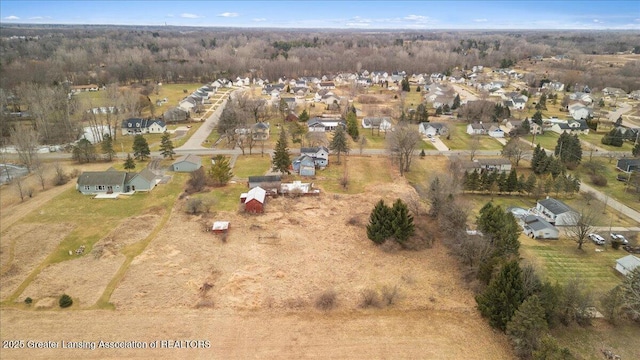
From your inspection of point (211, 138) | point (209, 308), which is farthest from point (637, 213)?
point (211, 138)

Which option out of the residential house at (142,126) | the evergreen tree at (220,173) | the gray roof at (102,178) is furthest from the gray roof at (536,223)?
the residential house at (142,126)

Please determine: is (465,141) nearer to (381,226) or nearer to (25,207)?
(381,226)

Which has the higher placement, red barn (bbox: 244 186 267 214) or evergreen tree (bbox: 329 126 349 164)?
evergreen tree (bbox: 329 126 349 164)

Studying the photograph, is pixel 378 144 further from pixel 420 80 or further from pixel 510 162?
pixel 420 80

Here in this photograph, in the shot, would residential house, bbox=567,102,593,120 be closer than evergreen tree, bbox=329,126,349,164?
No

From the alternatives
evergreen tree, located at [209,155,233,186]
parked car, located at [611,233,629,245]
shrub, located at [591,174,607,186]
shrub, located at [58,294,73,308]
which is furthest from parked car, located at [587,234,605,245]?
shrub, located at [58,294,73,308]

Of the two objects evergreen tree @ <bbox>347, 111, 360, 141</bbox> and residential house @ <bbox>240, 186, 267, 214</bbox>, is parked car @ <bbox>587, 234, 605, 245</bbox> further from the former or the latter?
evergreen tree @ <bbox>347, 111, 360, 141</bbox>

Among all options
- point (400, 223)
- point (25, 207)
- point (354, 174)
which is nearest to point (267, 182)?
point (354, 174)

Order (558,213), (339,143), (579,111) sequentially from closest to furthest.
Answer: (558,213)
(339,143)
(579,111)
